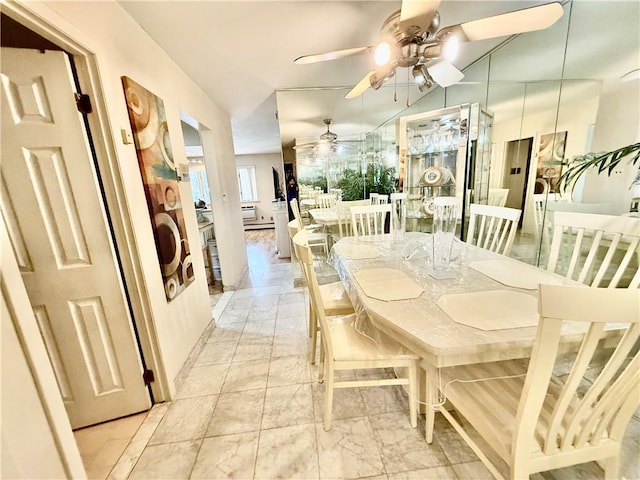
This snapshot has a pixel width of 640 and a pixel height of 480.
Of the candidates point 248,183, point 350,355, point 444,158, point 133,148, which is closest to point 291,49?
point 133,148

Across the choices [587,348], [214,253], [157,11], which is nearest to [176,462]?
[587,348]

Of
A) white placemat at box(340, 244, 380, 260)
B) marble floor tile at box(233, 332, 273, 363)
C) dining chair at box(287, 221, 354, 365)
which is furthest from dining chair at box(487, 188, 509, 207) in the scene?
marble floor tile at box(233, 332, 273, 363)

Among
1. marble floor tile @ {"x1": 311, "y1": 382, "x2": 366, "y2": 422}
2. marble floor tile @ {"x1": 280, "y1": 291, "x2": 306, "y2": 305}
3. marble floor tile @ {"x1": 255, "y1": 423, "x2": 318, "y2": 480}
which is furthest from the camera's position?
marble floor tile @ {"x1": 280, "y1": 291, "x2": 306, "y2": 305}

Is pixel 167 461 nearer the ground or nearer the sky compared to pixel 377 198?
nearer the ground

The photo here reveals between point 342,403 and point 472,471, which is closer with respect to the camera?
point 472,471

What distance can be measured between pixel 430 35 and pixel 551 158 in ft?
5.79

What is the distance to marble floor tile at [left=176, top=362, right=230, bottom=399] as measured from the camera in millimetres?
1694

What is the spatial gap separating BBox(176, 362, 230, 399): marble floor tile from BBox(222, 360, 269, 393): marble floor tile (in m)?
0.05

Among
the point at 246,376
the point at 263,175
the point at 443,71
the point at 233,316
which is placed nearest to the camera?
the point at 443,71

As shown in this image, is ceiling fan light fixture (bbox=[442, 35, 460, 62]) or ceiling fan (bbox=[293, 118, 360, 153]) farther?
ceiling fan (bbox=[293, 118, 360, 153])

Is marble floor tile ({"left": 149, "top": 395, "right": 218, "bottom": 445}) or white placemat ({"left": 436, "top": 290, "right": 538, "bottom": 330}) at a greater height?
white placemat ({"left": 436, "top": 290, "right": 538, "bottom": 330})

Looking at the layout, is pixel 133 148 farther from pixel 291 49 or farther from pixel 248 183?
pixel 248 183

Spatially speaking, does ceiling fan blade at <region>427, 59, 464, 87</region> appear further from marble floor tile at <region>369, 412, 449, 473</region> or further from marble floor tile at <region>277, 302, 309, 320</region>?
marble floor tile at <region>277, 302, 309, 320</region>

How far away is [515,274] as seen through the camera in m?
1.37
